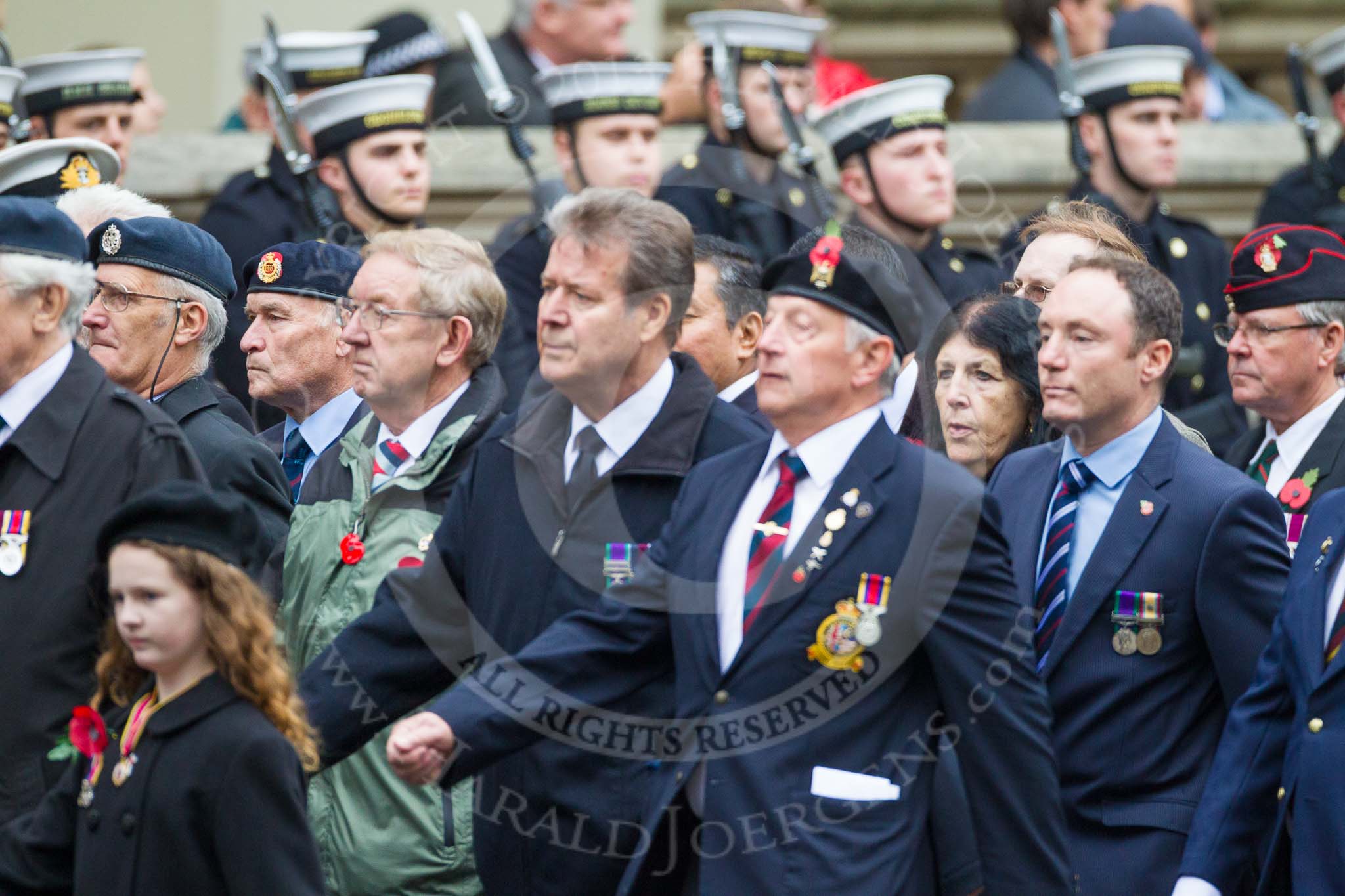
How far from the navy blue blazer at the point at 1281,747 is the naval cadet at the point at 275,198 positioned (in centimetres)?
409

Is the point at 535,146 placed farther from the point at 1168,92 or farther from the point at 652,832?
the point at 652,832

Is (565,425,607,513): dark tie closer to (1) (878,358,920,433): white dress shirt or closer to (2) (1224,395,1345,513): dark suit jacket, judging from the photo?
(1) (878,358,920,433): white dress shirt

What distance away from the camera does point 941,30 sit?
1461 centimetres

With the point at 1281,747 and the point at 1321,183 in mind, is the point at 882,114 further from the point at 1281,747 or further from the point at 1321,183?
the point at 1281,747

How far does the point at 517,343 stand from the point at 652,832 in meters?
3.21

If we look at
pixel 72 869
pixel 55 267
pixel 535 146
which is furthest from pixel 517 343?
pixel 72 869

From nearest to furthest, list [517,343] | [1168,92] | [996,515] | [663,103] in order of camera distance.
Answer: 1. [996,515]
2. [517,343]
3. [1168,92]
4. [663,103]

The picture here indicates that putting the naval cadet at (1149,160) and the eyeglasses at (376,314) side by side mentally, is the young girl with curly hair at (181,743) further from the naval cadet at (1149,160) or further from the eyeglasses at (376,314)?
the naval cadet at (1149,160)

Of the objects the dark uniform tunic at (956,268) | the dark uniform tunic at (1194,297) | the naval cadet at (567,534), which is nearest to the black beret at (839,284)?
the naval cadet at (567,534)

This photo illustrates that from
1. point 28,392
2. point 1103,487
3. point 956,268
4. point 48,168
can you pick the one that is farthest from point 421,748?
point 956,268

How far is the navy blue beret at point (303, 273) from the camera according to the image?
6.56 m

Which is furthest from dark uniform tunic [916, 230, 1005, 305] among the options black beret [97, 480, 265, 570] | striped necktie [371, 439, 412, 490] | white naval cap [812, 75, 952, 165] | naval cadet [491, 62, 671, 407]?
black beret [97, 480, 265, 570]

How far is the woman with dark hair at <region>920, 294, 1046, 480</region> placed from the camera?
20.1 feet

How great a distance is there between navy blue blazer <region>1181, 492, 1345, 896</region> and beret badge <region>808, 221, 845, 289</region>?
1.23 m
